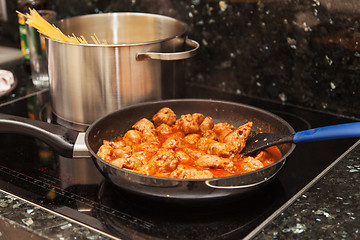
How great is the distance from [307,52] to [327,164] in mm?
412

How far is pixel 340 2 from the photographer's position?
1283 millimetres

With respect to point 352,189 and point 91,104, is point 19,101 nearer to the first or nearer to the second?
point 91,104

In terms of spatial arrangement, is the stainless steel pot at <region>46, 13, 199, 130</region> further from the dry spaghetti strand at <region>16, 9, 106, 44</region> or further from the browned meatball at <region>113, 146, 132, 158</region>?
the browned meatball at <region>113, 146, 132, 158</region>

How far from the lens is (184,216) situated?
93 centimetres

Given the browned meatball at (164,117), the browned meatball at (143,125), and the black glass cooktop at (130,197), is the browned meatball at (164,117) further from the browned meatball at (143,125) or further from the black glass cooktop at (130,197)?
the black glass cooktop at (130,197)

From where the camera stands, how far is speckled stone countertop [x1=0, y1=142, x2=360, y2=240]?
2.82 feet

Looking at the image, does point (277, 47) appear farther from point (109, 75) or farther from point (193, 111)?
point (109, 75)

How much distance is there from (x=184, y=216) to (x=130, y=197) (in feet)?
0.44

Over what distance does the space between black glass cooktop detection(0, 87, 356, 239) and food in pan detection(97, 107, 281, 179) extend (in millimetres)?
65

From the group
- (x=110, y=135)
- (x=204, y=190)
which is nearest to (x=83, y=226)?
(x=204, y=190)

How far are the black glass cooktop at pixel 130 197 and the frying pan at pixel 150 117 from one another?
41 millimetres

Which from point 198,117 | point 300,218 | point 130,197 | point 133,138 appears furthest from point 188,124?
point 300,218

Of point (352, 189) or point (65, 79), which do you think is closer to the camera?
point (352, 189)

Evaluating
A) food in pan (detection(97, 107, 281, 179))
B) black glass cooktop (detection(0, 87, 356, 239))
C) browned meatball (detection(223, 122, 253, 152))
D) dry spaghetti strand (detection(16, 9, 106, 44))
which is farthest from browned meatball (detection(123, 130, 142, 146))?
dry spaghetti strand (detection(16, 9, 106, 44))
